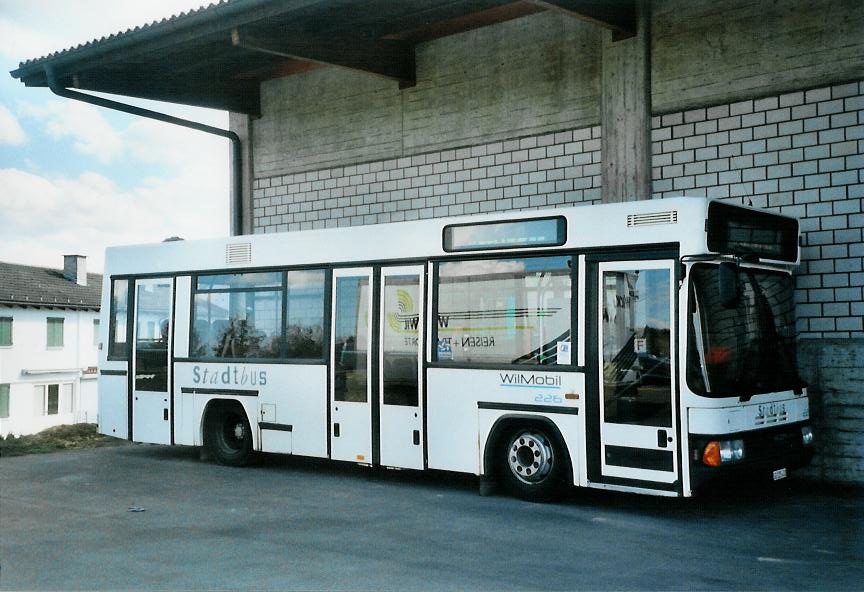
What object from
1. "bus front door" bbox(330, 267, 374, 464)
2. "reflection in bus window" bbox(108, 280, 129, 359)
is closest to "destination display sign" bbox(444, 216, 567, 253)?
"bus front door" bbox(330, 267, 374, 464)

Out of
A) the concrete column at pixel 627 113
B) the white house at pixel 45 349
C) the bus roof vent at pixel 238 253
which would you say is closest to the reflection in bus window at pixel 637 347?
the concrete column at pixel 627 113

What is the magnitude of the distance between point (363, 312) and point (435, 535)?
3.42 m

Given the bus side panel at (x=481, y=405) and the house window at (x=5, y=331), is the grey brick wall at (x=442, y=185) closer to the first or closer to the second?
the bus side panel at (x=481, y=405)

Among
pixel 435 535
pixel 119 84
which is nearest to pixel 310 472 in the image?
pixel 435 535

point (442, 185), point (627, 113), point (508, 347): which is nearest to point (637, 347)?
point (508, 347)

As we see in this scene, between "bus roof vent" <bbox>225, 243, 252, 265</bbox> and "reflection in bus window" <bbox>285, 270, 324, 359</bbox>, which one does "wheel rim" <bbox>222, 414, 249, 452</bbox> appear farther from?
"bus roof vent" <bbox>225, 243, 252, 265</bbox>

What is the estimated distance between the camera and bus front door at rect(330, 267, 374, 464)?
1064cm

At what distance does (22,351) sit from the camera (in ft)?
162

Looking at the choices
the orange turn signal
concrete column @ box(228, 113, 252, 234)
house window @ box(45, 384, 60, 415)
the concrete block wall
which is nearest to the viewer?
the orange turn signal

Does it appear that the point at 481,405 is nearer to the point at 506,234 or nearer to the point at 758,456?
the point at 506,234

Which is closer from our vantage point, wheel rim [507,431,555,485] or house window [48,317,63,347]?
wheel rim [507,431,555,485]

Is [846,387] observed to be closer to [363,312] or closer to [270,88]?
[363,312]

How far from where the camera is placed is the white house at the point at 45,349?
49344 millimetres

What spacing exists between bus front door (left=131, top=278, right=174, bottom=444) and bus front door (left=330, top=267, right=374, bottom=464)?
2.86 meters
